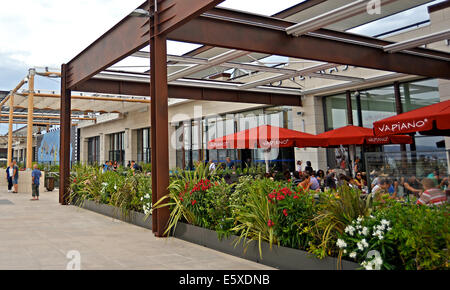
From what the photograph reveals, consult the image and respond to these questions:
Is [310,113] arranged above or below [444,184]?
above

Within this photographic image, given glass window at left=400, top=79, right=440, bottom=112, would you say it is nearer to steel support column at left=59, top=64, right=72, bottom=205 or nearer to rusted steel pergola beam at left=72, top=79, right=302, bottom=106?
rusted steel pergola beam at left=72, top=79, right=302, bottom=106

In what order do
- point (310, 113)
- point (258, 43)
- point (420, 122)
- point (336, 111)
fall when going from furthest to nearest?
point (310, 113)
point (336, 111)
point (258, 43)
point (420, 122)

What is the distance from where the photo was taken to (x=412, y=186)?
16.9 ft

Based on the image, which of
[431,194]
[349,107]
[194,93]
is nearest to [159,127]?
[431,194]

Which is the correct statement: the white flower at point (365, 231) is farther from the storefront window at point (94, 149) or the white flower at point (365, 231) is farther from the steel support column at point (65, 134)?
the storefront window at point (94, 149)

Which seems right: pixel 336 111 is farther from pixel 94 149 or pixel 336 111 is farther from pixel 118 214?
pixel 94 149

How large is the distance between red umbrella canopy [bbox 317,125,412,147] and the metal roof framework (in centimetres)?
193

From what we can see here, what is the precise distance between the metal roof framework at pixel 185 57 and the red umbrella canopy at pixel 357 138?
6.33 feet

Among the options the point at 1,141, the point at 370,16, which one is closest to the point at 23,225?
the point at 370,16

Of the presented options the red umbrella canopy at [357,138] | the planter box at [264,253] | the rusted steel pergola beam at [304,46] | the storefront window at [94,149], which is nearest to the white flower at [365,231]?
the planter box at [264,253]

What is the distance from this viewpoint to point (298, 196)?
5.09 metres

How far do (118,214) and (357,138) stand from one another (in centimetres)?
703

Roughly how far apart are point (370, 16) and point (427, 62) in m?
4.26
